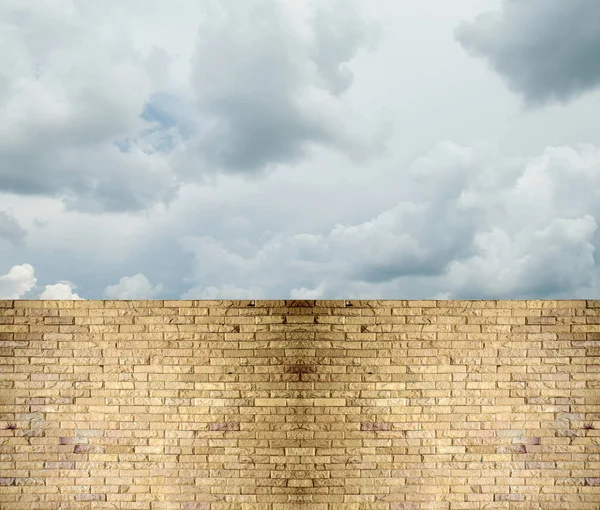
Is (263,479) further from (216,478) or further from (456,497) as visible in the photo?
(456,497)

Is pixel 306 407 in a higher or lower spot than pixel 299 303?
lower

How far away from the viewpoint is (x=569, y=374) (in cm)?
589

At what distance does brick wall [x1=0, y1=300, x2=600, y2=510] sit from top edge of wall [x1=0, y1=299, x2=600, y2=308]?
2 centimetres

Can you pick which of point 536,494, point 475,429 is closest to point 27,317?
point 475,429

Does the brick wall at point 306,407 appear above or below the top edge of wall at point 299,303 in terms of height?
below

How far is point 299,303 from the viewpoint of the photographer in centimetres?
585

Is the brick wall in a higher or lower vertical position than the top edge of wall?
lower

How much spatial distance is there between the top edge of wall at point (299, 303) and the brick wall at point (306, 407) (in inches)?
1.0

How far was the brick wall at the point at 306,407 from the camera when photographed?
577cm

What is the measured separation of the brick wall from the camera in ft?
18.9

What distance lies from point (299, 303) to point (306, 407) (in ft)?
3.83

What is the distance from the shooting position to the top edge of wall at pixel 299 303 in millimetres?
5844

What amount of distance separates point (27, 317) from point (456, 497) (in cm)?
A: 529

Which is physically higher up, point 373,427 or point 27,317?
point 27,317
